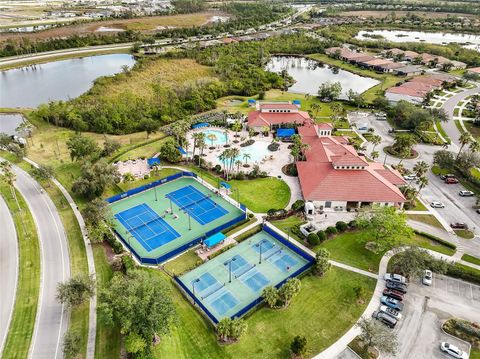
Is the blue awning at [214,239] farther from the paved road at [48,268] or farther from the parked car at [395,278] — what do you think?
the parked car at [395,278]

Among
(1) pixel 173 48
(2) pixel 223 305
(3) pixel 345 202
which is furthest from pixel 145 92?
(2) pixel 223 305

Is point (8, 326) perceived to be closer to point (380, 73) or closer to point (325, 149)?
point (325, 149)

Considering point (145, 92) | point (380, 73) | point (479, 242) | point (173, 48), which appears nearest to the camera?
point (479, 242)

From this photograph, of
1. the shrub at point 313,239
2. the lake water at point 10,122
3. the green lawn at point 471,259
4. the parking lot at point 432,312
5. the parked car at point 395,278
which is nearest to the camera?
the parking lot at point 432,312

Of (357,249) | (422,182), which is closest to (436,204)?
(422,182)

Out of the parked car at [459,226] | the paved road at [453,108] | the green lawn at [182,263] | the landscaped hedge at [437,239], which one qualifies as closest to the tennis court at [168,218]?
the green lawn at [182,263]

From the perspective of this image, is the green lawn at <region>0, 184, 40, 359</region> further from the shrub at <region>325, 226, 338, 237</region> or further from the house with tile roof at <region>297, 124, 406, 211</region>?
the house with tile roof at <region>297, 124, 406, 211</region>

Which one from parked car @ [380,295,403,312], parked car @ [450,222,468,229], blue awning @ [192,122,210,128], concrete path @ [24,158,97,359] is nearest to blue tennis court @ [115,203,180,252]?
concrete path @ [24,158,97,359]
